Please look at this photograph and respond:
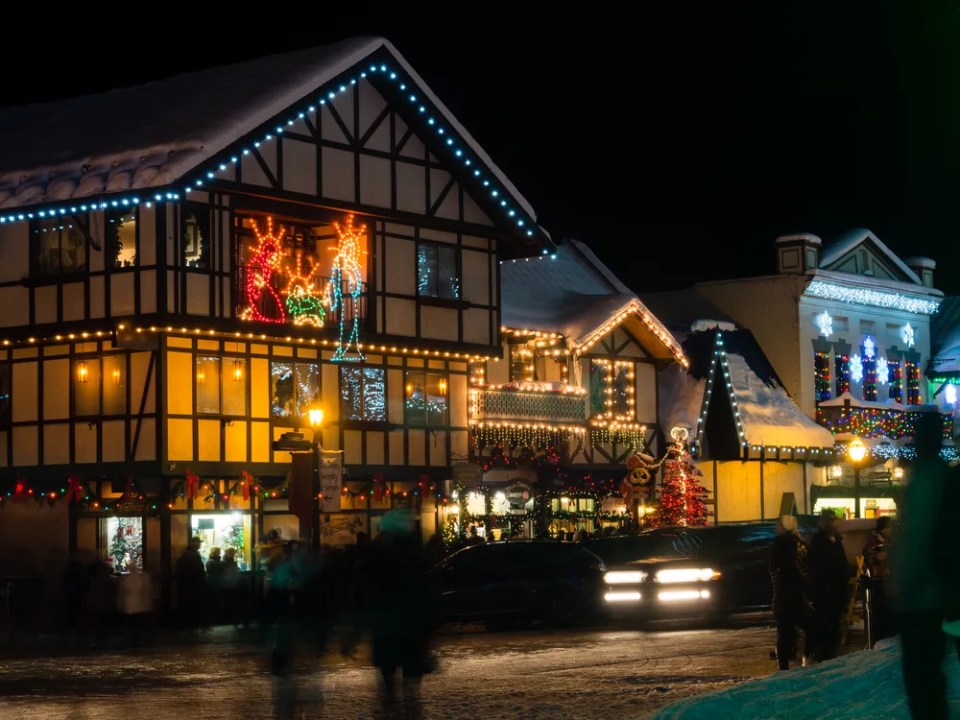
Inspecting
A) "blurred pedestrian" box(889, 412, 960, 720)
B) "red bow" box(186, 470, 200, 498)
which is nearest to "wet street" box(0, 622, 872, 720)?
"blurred pedestrian" box(889, 412, 960, 720)

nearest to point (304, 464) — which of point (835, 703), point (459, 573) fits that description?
point (459, 573)

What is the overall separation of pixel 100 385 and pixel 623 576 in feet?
36.2

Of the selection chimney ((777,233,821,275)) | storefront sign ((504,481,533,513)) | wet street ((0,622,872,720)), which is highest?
chimney ((777,233,821,275))

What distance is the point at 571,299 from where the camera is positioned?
44750 millimetres

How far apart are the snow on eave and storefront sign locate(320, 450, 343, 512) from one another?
12.7 metres

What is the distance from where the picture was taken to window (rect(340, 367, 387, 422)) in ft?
121

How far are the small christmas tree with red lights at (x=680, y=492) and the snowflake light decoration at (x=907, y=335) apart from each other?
42.9ft

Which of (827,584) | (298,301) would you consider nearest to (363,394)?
(298,301)

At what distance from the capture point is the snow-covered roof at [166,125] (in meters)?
32.5

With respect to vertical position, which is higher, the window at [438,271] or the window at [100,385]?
the window at [438,271]

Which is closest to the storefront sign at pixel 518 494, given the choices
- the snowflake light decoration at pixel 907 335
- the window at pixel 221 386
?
the window at pixel 221 386

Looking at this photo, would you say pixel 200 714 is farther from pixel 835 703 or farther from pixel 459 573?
pixel 459 573

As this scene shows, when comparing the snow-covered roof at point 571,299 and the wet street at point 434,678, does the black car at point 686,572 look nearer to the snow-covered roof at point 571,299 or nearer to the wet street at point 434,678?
the wet street at point 434,678

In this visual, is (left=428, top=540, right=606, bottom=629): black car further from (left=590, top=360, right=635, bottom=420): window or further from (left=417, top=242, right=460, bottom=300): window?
(left=590, top=360, right=635, bottom=420): window
